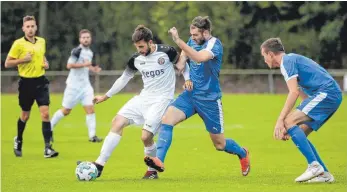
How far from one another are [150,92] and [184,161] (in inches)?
114

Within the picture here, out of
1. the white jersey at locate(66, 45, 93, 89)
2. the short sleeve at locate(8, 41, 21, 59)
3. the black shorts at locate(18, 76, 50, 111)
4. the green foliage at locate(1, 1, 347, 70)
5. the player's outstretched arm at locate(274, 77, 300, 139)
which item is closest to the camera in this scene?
the player's outstretched arm at locate(274, 77, 300, 139)

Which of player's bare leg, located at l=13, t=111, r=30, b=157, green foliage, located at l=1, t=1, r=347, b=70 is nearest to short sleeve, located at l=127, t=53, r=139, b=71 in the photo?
player's bare leg, located at l=13, t=111, r=30, b=157

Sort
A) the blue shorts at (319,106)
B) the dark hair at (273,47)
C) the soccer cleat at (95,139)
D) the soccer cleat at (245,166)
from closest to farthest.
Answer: the blue shorts at (319,106)
the dark hair at (273,47)
the soccer cleat at (245,166)
the soccer cleat at (95,139)

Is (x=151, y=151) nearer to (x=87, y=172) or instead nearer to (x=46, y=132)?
(x=87, y=172)

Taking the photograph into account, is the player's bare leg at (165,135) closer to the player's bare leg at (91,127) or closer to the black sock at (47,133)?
the black sock at (47,133)

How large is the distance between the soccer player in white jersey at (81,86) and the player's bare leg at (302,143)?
27.8 ft

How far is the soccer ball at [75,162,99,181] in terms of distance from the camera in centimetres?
1201

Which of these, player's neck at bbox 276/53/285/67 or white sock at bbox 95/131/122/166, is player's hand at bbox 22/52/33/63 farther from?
player's neck at bbox 276/53/285/67

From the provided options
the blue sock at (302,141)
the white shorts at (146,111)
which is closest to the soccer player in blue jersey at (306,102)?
the blue sock at (302,141)

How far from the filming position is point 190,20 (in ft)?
152

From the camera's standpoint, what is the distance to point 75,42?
5038cm

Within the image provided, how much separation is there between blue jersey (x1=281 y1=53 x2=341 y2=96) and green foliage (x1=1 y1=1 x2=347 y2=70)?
32294 mm

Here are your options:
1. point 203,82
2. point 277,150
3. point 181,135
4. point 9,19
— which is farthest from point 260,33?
point 203,82

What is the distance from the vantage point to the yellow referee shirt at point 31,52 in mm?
15727
